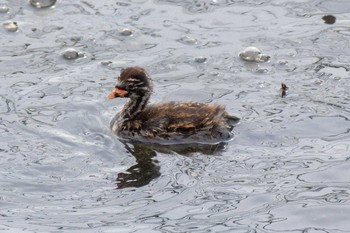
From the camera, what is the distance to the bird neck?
10.3 m

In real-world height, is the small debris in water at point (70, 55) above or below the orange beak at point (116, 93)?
below

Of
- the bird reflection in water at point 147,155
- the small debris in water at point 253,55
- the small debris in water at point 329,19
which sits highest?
the small debris in water at point 329,19

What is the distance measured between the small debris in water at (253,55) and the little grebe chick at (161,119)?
1.18 metres

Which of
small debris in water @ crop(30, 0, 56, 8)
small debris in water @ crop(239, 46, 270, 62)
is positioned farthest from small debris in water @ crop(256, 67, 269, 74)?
small debris in water @ crop(30, 0, 56, 8)

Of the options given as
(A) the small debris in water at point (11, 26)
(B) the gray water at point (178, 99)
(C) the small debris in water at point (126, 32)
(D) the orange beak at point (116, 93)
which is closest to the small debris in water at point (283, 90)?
(B) the gray water at point (178, 99)

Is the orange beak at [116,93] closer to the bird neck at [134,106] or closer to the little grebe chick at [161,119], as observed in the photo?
the little grebe chick at [161,119]

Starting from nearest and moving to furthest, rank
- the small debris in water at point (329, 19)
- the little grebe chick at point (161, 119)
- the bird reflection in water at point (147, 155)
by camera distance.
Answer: the bird reflection in water at point (147, 155)
the little grebe chick at point (161, 119)
the small debris in water at point (329, 19)

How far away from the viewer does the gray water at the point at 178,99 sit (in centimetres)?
854

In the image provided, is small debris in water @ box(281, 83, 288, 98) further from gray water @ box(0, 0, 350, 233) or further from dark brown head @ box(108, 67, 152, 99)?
dark brown head @ box(108, 67, 152, 99)

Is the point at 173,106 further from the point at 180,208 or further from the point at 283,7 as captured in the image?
the point at 283,7

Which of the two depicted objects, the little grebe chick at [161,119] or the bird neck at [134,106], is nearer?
the little grebe chick at [161,119]

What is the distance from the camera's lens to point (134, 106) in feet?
34.0

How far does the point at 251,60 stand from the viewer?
1110cm

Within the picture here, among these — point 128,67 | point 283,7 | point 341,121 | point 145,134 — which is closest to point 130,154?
point 145,134
